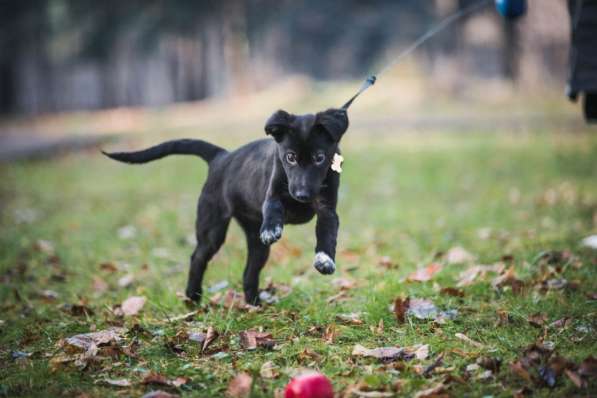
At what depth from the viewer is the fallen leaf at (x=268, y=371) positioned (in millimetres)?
3455

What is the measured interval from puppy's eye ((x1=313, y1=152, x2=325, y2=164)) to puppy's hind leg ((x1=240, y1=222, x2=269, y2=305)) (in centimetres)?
107

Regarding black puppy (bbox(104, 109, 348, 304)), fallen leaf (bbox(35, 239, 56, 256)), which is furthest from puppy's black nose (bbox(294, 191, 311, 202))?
fallen leaf (bbox(35, 239, 56, 256))

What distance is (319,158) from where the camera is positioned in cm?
387

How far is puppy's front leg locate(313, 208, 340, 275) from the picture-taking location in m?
3.79

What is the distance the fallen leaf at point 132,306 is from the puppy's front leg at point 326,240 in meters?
1.57

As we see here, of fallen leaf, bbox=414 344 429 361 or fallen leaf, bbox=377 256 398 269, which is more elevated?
fallen leaf, bbox=414 344 429 361

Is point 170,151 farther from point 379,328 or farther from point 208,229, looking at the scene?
point 379,328

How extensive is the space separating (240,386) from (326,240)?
105 cm

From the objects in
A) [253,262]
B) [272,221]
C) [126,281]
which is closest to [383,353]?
[272,221]

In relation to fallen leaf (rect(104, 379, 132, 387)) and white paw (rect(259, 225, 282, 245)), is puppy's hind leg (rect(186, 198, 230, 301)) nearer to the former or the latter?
white paw (rect(259, 225, 282, 245))

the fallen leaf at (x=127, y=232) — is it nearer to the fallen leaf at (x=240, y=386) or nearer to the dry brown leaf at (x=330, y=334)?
the dry brown leaf at (x=330, y=334)

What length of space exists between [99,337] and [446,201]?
22.0ft

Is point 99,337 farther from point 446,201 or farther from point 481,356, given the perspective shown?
point 446,201

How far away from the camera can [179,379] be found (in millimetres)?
3414
